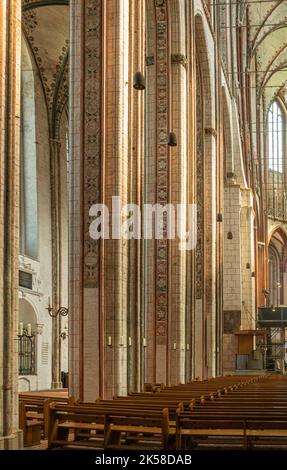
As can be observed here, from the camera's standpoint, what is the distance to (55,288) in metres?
33.1

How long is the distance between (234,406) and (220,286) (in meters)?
22.6

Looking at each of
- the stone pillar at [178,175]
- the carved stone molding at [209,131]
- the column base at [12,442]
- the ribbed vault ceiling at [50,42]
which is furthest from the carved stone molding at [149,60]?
the column base at [12,442]

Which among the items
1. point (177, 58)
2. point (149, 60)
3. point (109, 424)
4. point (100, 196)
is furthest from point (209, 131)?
point (109, 424)

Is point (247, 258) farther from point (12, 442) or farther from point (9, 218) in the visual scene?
Result: point (12, 442)

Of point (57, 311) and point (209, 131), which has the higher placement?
point (209, 131)

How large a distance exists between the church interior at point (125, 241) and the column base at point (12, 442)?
28 mm

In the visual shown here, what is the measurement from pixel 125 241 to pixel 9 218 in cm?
684

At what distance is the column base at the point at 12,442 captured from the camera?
37.1 ft

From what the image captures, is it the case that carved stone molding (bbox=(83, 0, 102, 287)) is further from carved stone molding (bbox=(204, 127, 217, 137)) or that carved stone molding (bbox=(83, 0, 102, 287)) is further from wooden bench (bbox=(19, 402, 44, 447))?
carved stone molding (bbox=(204, 127, 217, 137))

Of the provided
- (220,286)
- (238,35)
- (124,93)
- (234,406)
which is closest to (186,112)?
(124,93)

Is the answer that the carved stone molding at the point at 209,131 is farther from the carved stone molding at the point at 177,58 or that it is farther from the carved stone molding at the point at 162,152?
the carved stone molding at the point at 162,152

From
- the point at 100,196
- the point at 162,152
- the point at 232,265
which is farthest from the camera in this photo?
the point at 232,265

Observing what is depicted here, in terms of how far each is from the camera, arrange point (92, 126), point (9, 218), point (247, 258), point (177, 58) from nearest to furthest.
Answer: point (9, 218), point (92, 126), point (177, 58), point (247, 258)

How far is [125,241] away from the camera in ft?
61.3
